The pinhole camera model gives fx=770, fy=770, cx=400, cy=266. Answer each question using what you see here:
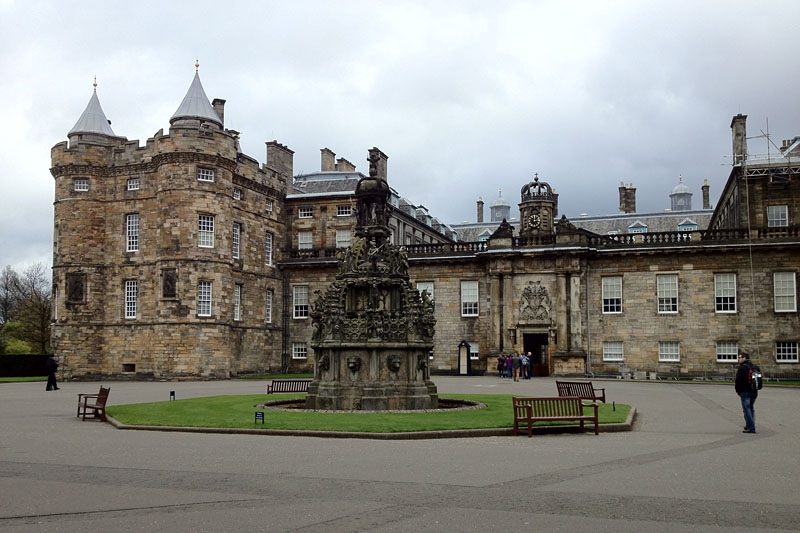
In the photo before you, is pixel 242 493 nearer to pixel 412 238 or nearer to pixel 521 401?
pixel 521 401

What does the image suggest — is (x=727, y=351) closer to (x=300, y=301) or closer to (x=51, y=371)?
(x=300, y=301)

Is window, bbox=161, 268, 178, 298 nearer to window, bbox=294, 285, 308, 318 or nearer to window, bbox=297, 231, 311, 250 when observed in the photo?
window, bbox=294, 285, 308, 318

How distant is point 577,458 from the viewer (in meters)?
11.8

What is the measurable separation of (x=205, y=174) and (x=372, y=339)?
83.2 feet

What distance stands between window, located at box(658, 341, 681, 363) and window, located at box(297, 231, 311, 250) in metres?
22.7

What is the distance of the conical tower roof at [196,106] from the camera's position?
43.6 meters

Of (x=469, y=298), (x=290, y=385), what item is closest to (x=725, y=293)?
(x=469, y=298)

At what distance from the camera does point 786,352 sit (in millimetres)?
39781

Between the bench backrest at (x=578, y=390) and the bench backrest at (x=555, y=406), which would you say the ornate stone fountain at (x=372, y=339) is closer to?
the bench backrest at (x=578, y=390)

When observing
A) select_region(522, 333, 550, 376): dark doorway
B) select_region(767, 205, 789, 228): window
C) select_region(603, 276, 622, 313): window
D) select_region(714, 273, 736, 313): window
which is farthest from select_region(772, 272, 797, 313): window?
select_region(522, 333, 550, 376): dark doorway

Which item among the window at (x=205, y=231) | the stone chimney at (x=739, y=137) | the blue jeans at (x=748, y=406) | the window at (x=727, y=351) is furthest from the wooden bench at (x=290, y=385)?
the stone chimney at (x=739, y=137)

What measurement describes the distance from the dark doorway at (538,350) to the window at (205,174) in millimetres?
19514

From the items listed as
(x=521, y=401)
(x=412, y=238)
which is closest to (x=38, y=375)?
(x=412, y=238)

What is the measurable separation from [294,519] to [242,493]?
1575mm
